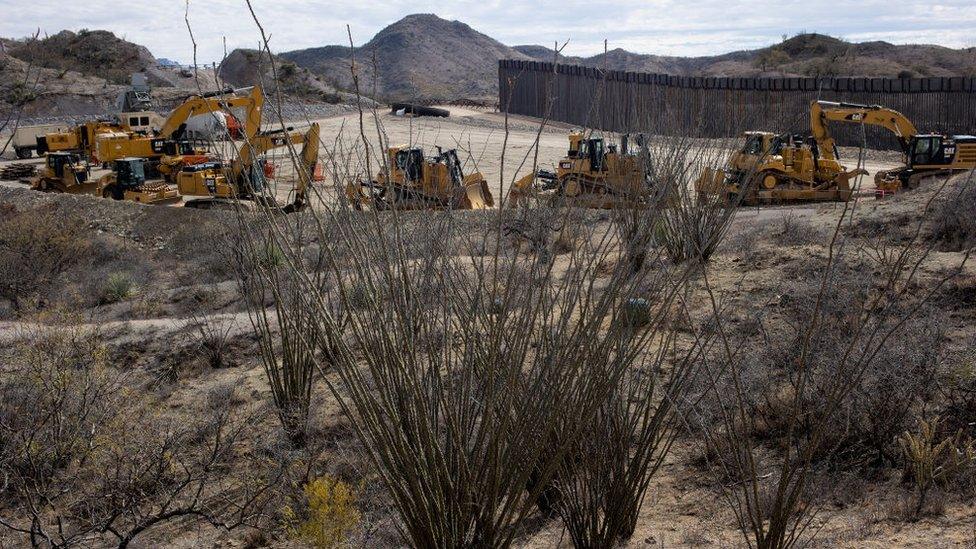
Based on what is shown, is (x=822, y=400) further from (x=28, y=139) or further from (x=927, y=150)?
(x=28, y=139)

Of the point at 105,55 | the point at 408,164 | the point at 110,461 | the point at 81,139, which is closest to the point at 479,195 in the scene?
the point at 110,461

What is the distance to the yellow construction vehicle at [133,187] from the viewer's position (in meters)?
23.9

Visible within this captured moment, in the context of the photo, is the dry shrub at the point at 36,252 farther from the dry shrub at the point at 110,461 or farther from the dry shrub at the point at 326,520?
the dry shrub at the point at 326,520

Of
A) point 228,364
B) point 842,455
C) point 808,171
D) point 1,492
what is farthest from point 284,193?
point 842,455

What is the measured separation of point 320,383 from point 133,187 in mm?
17535

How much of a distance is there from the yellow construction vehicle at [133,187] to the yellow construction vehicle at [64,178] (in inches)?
69.6

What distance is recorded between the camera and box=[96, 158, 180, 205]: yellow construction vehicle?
23.9m

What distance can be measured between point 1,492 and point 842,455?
6.45 meters

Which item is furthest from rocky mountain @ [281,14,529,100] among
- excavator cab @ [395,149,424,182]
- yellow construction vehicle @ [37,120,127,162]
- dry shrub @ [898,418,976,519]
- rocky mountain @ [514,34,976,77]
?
dry shrub @ [898,418,976,519]

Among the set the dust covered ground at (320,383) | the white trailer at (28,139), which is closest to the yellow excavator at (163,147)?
the dust covered ground at (320,383)

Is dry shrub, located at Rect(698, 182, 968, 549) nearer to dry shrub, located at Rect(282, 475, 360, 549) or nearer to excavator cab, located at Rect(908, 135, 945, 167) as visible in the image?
dry shrub, located at Rect(282, 475, 360, 549)

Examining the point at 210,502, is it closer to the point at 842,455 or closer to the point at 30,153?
the point at 842,455

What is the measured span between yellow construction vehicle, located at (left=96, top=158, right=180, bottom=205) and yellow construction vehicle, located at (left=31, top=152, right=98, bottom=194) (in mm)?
1767

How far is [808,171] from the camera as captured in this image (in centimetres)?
2106
